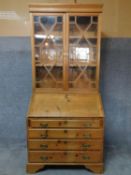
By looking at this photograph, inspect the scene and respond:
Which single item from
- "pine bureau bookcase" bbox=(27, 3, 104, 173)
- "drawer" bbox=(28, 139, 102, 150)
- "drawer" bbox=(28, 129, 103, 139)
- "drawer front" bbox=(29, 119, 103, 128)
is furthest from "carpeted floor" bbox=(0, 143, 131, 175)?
"drawer front" bbox=(29, 119, 103, 128)

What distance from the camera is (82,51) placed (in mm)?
3090

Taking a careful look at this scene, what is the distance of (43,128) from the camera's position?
285cm

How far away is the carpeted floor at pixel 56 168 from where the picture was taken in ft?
9.72

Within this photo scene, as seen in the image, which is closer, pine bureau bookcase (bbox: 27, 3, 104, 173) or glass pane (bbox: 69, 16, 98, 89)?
pine bureau bookcase (bbox: 27, 3, 104, 173)

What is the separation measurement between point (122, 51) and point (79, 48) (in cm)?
67

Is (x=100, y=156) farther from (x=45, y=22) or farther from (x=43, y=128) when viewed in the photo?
(x=45, y=22)

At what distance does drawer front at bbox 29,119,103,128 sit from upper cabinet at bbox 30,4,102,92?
44 cm

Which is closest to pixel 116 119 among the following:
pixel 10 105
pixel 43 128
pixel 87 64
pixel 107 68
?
pixel 107 68

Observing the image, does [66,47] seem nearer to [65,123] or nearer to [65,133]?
[65,123]

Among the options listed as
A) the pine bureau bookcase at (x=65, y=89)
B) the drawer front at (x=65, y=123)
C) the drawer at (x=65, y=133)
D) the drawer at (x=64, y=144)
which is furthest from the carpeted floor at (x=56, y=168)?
the drawer front at (x=65, y=123)

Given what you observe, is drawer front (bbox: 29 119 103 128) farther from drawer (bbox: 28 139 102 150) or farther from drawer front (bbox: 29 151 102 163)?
drawer front (bbox: 29 151 102 163)

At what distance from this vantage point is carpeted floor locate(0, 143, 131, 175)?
2.96 meters

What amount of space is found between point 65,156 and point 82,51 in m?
1.17

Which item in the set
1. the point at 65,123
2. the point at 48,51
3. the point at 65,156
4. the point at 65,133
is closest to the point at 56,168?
the point at 65,156
